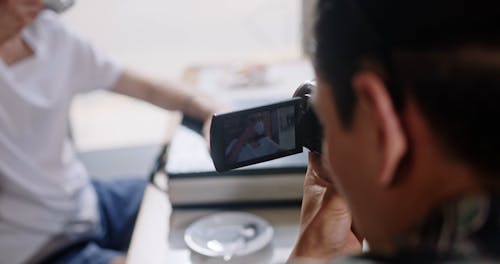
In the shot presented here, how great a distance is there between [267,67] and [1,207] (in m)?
0.78

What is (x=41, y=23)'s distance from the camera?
115cm

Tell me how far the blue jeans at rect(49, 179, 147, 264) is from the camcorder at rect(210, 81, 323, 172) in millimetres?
553

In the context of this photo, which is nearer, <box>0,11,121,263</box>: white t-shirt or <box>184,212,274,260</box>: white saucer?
<box>184,212,274,260</box>: white saucer

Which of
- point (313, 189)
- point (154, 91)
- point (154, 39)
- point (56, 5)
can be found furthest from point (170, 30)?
point (313, 189)

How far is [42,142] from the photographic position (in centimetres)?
113

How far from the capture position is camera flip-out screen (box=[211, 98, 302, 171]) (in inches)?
26.2

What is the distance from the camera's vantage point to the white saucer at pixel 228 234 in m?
0.86

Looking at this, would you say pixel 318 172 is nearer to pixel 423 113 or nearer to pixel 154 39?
pixel 423 113

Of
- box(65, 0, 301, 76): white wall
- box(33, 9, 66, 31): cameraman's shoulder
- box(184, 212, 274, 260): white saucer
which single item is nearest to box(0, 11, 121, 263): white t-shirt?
box(33, 9, 66, 31): cameraman's shoulder

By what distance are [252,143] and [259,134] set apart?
15 mm

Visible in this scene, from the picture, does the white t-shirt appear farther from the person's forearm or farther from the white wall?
the white wall

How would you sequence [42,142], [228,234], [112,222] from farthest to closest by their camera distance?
[112,222], [42,142], [228,234]

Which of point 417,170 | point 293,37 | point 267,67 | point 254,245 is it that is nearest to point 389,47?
point 417,170

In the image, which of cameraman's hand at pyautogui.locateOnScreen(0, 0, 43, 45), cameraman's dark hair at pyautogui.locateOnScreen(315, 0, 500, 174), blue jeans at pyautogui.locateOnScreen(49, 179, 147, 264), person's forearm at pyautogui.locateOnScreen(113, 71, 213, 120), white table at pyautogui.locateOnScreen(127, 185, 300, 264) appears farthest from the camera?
person's forearm at pyautogui.locateOnScreen(113, 71, 213, 120)
